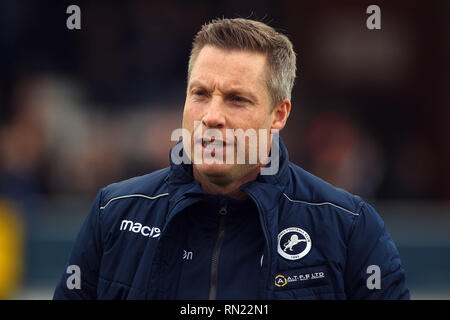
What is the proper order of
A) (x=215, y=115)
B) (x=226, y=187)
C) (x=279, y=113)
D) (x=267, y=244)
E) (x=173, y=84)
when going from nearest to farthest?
(x=267, y=244) → (x=215, y=115) → (x=226, y=187) → (x=279, y=113) → (x=173, y=84)

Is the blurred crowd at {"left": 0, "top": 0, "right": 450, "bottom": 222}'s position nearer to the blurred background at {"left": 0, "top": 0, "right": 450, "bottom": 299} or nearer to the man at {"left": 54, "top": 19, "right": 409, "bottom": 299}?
the blurred background at {"left": 0, "top": 0, "right": 450, "bottom": 299}

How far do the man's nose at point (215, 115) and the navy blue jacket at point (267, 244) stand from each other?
0.85 ft

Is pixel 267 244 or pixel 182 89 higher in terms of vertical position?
pixel 182 89

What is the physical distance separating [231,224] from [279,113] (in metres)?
0.57

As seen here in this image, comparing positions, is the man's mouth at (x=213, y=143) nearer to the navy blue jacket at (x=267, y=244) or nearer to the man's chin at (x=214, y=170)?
the man's chin at (x=214, y=170)

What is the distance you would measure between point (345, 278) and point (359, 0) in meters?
8.97

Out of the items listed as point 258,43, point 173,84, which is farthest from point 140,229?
point 173,84

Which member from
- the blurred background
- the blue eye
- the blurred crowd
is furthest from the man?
the blurred crowd

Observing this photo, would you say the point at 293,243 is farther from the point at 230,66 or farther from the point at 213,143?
the point at 230,66

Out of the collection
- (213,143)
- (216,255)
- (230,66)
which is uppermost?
(230,66)

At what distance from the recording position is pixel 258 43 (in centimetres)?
278

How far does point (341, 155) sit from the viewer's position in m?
9.19

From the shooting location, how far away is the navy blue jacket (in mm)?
2633
